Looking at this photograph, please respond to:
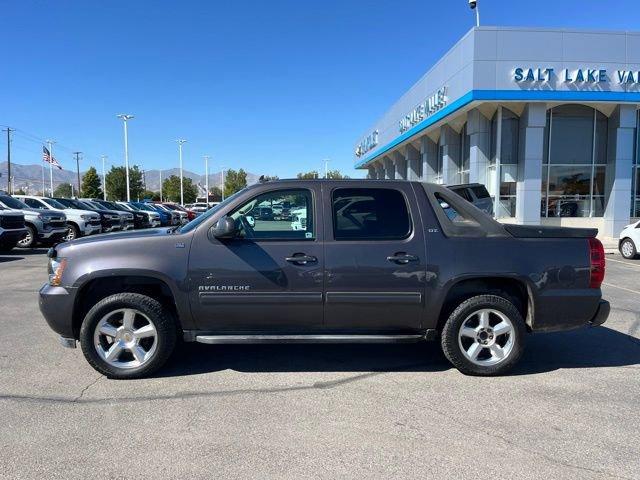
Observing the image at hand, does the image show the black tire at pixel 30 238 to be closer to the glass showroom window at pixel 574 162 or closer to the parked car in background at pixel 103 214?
the parked car in background at pixel 103 214

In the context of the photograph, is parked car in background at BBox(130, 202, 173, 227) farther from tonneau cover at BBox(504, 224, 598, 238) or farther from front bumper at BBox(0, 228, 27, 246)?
tonneau cover at BBox(504, 224, 598, 238)

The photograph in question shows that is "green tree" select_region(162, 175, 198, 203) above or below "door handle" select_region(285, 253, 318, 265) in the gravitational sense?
above

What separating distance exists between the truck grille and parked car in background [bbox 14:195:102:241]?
2.84 m

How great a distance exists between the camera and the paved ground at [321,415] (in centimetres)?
316

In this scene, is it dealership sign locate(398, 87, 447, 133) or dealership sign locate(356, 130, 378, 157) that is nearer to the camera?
dealership sign locate(398, 87, 447, 133)

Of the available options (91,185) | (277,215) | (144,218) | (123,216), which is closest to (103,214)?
(123,216)

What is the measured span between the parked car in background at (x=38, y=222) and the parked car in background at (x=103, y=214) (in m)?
2.56

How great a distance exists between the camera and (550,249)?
4598mm

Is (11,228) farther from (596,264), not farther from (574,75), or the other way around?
(574,75)

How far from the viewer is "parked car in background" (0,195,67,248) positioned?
16.1 metres

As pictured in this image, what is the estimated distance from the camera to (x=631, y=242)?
547 inches

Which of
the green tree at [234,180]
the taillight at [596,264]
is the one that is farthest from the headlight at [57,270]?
the green tree at [234,180]

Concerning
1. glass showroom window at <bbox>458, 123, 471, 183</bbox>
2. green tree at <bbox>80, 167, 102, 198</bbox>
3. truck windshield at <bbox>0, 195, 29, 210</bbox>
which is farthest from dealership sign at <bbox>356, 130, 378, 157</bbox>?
green tree at <bbox>80, 167, 102, 198</bbox>

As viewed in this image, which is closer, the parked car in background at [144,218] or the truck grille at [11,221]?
the truck grille at [11,221]
